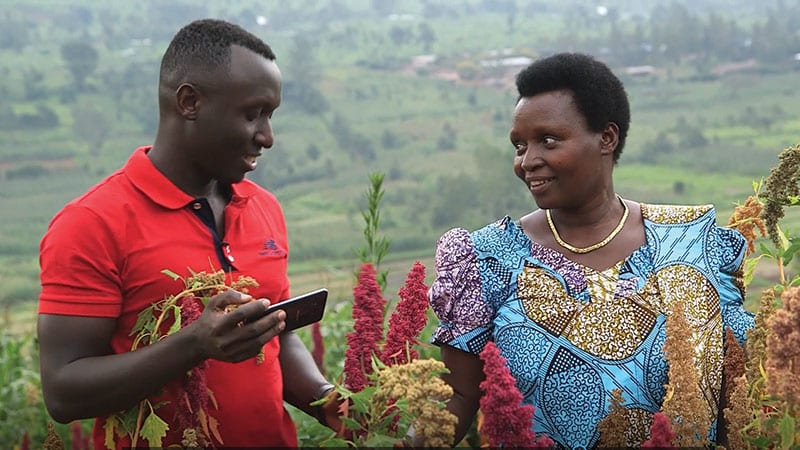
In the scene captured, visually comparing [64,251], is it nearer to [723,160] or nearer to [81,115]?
[723,160]

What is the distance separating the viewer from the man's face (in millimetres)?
2475

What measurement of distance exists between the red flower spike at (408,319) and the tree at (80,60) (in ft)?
63.2

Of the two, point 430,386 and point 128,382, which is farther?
point 128,382

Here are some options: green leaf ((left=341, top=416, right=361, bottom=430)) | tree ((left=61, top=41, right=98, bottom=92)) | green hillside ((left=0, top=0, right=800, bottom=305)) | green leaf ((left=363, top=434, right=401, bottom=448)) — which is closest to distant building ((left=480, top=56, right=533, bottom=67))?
green hillside ((left=0, top=0, right=800, bottom=305))

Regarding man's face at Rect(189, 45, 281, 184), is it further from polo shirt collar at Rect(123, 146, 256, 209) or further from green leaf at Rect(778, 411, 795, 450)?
green leaf at Rect(778, 411, 795, 450)

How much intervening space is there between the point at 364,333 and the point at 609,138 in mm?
782

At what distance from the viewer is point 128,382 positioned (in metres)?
2.22

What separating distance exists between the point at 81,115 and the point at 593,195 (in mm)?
17530

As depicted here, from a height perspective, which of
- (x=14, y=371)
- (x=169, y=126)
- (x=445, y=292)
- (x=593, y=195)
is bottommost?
(x=14, y=371)

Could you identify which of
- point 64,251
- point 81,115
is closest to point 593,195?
point 64,251

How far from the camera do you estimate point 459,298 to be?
7.80 feet

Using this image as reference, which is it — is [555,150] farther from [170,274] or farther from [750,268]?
[170,274]

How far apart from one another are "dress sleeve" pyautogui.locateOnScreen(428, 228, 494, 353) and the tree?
62.8ft

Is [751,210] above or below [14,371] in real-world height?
above
